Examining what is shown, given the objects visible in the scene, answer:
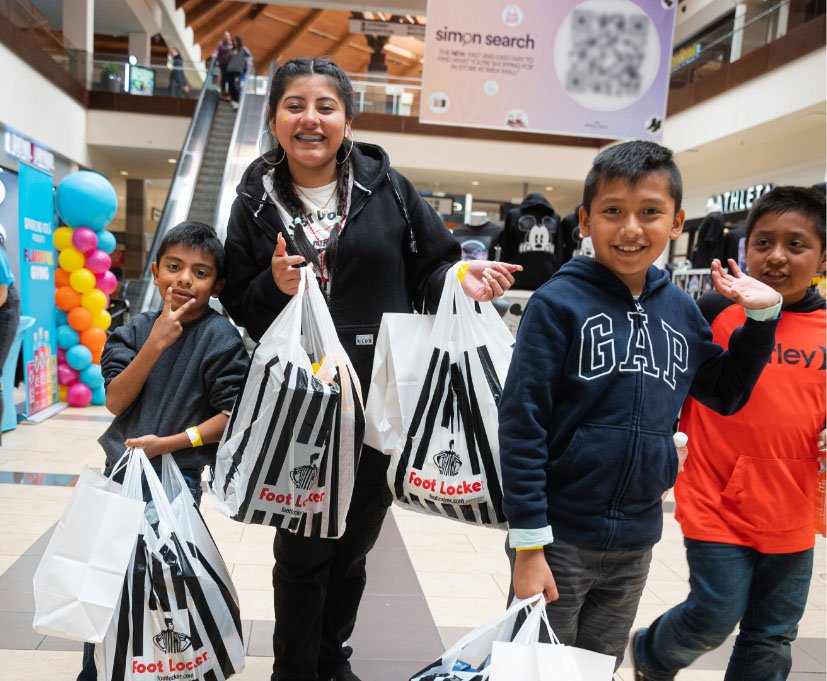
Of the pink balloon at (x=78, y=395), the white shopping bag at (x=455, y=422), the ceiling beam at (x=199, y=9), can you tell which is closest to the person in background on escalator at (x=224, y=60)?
the pink balloon at (x=78, y=395)

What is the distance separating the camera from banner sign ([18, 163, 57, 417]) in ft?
19.9

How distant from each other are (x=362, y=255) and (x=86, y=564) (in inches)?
36.5

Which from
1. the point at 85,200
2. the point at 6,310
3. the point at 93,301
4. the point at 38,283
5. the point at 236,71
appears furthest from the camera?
the point at 236,71

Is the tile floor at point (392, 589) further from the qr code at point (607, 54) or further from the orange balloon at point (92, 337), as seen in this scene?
the qr code at point (607, 54)

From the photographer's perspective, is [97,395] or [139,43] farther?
[139,43]

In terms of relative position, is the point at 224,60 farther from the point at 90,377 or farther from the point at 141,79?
the point at 90,377

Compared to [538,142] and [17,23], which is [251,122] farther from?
[538,142]

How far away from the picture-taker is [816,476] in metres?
1.86

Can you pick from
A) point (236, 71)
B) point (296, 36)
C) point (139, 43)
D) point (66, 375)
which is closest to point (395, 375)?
point (66, 375)

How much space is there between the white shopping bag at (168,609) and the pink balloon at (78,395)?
18.6ft

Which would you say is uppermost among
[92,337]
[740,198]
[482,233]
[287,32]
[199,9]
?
[287,32]

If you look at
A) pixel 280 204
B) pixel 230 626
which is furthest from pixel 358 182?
pixel 230 626

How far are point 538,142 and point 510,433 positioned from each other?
15441 millimetres

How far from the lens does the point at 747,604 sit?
1.85 meters
